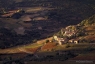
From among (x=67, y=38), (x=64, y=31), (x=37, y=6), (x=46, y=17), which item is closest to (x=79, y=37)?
(x=67, y=38)

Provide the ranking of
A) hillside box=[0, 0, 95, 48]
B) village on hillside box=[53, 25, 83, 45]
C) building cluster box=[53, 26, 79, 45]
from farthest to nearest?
hillside box=[0, 0, 95, 48]
village on hillside box=[53, 25, 83, 45]
building cluster box=[53, 26, 79, 45]

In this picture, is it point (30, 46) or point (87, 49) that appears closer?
point (87, 49)

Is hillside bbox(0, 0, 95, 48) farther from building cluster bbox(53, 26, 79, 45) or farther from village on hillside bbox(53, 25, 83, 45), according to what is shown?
village on hillside bbox(53, 25, 83, 45)

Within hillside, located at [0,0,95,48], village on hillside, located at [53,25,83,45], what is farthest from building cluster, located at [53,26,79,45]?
hillside, located at [0,0,95,48]

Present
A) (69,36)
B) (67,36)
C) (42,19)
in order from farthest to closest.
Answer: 1. (42,19)
2. (67,36)
3. (69,36)

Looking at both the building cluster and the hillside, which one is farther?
the hillside

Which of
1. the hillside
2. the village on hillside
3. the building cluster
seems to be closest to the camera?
the building cluster

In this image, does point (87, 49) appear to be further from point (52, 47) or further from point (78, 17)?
point (78, 17)

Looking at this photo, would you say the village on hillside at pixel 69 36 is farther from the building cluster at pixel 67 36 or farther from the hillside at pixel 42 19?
the hillside at pixel 42 19

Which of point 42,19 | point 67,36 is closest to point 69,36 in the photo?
point 67,36

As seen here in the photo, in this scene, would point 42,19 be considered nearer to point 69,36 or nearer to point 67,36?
point 67,36

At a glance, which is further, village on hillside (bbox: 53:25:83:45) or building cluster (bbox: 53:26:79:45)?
village on hillside (bbox: 53:25:83:45)
